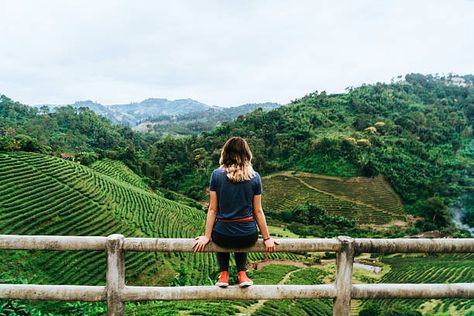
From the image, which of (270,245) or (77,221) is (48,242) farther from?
(77,221)

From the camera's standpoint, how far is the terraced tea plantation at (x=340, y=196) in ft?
177

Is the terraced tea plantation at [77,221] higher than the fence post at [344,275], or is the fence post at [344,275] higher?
the fence post at [344,275]

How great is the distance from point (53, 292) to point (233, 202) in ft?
5.67

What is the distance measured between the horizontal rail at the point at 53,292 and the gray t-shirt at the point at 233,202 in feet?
3.83

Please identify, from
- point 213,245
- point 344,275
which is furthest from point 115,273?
point 344,275

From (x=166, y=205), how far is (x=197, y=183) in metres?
25.8

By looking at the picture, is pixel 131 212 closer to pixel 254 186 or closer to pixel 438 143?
pixel 254 186

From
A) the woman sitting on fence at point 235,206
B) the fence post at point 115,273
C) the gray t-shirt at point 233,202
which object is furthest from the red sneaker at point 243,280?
the fence post at point 115,273

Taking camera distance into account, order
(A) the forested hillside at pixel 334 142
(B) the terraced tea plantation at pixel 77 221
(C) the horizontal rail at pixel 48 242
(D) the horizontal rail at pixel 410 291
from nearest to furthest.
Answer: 1. (C) the horizontal rail at pixel 48 242
2. (D) the horizontal rail at pixel 410 291
3. (B) the terraced tea plantation at pixel 77 221
4. (A) the forested hillside at pixel 334 142

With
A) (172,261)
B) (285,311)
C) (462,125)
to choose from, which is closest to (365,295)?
(285,311)

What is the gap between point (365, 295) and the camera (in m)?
3.33

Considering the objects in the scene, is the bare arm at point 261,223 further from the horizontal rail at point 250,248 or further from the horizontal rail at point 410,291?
the horizontal rail at point 410,291

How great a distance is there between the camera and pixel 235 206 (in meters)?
3.27

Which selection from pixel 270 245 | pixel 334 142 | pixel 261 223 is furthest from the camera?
pixel 334 142
